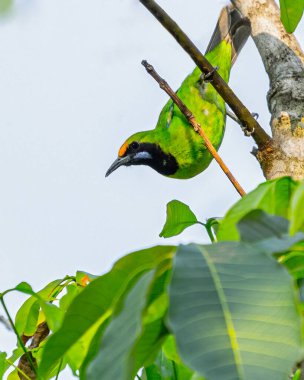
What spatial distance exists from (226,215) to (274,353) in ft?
0.91

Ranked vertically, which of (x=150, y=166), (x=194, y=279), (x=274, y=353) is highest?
(x=150, y=166)

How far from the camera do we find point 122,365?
777mm

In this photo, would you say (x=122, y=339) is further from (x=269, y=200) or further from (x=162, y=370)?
(x=162, y=370)

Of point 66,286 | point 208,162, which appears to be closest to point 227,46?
point 208,162

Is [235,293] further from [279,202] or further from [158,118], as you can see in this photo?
[158,118]

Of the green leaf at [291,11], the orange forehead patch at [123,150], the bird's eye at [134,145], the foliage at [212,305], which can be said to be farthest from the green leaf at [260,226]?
the orange forehead patch at [123,150]

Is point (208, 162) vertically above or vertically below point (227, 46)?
below

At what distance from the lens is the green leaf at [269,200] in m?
1.02

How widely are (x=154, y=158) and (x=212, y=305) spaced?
503cm

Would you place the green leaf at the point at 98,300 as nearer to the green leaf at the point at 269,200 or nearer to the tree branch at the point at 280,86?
the green leaf at the point at 269,200

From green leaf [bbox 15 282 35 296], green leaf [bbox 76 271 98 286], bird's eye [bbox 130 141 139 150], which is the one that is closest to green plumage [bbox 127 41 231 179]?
bird's eye [bbox 130 141 139 150]

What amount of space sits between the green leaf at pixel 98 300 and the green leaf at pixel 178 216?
2.83 ft

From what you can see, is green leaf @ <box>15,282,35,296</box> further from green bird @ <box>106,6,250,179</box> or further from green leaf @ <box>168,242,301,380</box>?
green bird @ <box>106,6,250,179</box>

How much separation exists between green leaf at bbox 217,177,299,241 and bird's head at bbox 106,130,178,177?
4505 mm
